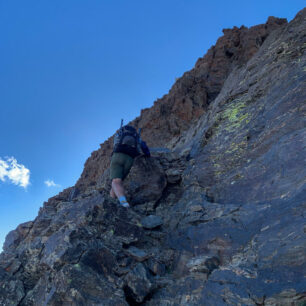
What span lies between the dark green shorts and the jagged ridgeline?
0.62 m

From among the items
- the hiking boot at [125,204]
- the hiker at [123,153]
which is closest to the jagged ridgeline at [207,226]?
the hiking boot at [125,204]

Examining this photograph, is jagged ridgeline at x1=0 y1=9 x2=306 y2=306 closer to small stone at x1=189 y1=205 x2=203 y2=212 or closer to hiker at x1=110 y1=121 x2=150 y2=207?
small stone at x1=189 y1=205 x2=203 y2=212

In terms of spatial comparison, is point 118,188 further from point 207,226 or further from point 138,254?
point 207,226

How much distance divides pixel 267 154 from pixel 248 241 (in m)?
2.77

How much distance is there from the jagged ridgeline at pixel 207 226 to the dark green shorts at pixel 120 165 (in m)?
0.62

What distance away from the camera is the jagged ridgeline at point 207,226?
481cm

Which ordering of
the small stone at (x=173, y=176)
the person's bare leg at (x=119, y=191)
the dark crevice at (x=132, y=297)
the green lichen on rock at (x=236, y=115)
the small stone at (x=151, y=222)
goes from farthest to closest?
the small stone at (x=173, y=176)
the green lichen on rock at (x=236, y=115)
the person's bare leg at (x=119, y=191)
the small stone at (x=151, y=222)
the dark crevice at (x=132, y=297)

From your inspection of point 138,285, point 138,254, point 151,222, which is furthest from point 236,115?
point 138,285

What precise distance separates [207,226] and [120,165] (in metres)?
4.53

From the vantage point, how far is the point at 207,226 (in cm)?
679

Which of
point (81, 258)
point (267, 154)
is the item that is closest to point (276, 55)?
point (267, 154)

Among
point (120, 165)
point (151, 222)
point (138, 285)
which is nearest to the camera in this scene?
point (138, 285)

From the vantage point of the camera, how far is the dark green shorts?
964 centimetres

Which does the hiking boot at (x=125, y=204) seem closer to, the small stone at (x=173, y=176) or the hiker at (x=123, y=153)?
the hiker at (x=123, y=153)
